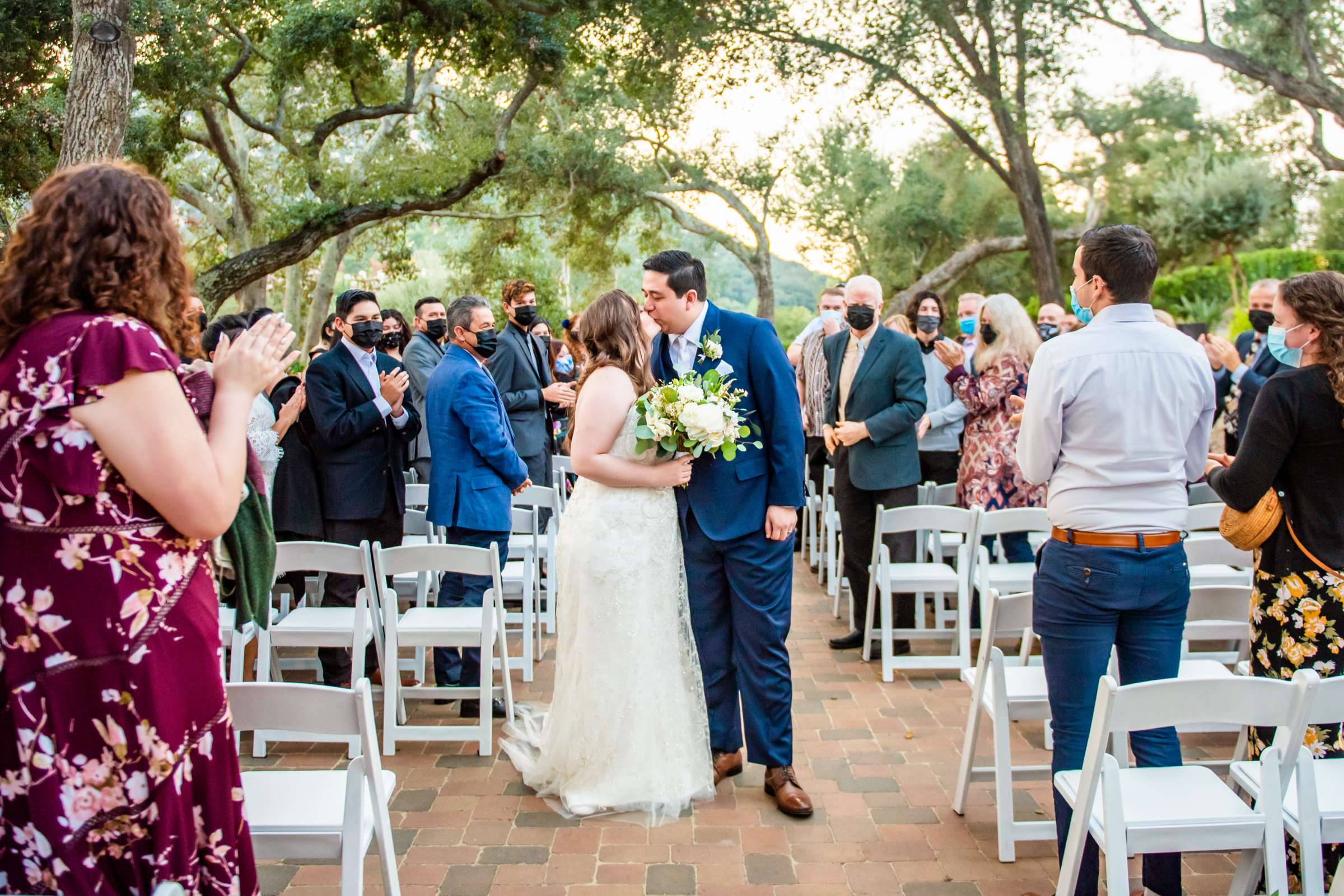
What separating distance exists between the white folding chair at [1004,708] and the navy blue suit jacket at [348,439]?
3044 millimetres

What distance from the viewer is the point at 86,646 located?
1.97 meters

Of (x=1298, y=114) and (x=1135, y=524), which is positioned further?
(x=1298, y=114)

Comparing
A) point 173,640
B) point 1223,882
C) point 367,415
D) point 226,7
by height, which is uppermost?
point 226,7

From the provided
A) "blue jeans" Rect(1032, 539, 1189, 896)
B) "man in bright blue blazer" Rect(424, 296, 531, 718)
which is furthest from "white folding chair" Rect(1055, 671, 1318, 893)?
"man in bright blue blazer" Rect(424, 296, 531, 718)

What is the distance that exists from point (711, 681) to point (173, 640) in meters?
2.60

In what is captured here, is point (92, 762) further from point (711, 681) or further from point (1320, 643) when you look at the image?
point (1320, 643)

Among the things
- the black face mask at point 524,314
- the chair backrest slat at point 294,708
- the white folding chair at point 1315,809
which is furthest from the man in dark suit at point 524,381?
the white folding chair at point 1315,809

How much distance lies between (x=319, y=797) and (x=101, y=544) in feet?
3.70

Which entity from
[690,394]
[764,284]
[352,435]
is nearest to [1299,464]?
[690,394]

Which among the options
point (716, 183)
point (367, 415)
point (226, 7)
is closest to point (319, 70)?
point (226, 7)

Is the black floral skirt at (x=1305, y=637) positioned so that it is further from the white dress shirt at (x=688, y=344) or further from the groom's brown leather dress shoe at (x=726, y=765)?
the white dress shirt at (x=688, y=344)

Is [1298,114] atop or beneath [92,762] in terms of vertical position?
atop

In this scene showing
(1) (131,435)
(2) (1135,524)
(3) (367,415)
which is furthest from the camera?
(3) (367,415)

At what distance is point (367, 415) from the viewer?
211 inches
